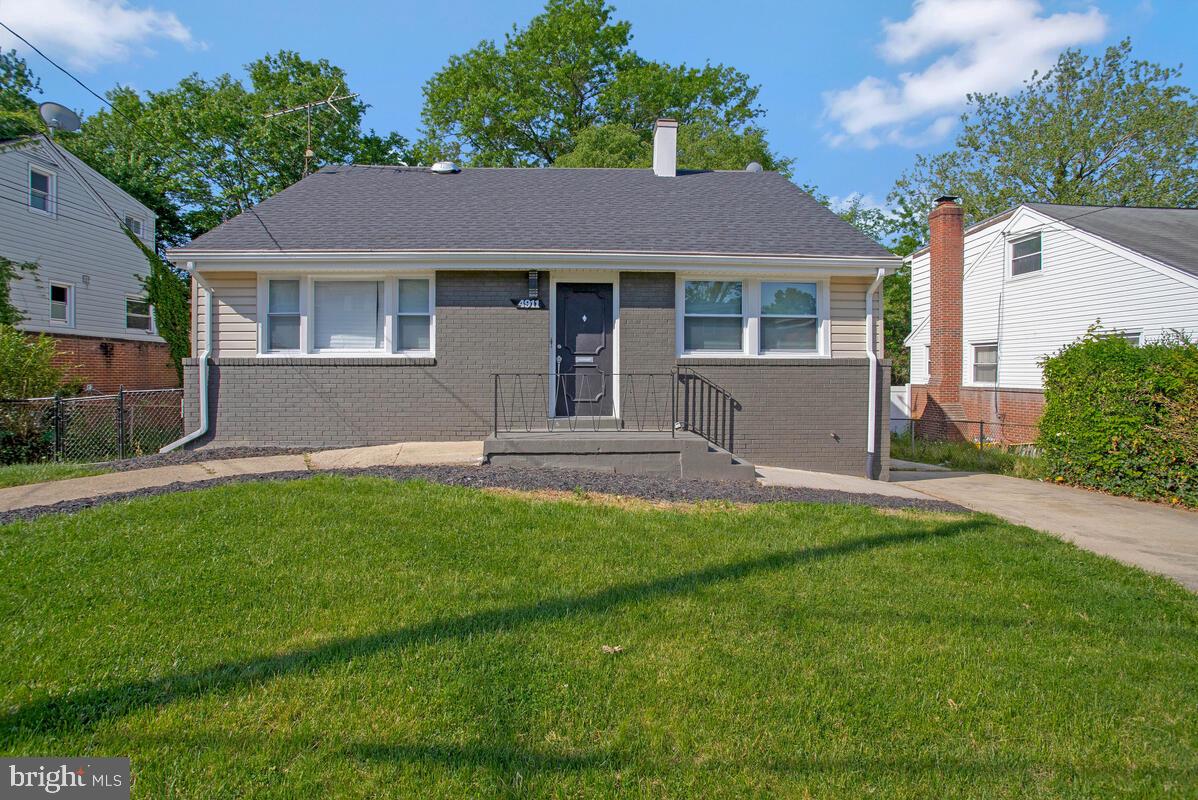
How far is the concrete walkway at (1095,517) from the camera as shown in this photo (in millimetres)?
5777

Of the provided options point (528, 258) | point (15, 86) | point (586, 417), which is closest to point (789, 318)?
point (586, 417)

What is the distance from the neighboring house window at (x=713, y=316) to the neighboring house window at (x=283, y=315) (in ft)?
18.9

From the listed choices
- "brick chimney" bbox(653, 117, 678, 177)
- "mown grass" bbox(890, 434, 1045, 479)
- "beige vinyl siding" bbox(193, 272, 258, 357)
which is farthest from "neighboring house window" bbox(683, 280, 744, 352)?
"beige vinyl siding" bbox(193, 272, 258, 357)

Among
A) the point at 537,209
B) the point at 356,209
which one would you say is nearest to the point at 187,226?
the point at 356,209

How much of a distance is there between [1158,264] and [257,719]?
56.5ft

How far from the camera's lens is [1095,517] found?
7.45 meters

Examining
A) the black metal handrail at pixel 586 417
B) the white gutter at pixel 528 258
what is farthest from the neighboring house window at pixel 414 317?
the black metal handrail at pixel 586 417

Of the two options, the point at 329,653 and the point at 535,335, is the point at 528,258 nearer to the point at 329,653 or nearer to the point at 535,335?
the point at 535,335

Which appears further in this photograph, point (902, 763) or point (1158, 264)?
point (1158, 264)

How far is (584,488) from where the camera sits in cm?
677

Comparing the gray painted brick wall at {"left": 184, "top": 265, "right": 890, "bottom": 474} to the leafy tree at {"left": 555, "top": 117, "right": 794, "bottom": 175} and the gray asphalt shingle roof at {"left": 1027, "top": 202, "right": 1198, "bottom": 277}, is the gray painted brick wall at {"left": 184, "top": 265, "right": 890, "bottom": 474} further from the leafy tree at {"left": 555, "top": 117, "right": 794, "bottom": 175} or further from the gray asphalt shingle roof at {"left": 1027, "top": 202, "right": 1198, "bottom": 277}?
the leafy tree at {"left": 555, "top": 117, "right": 794, "bottom": 175}

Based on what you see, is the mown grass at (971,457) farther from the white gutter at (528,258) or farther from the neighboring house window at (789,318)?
the white gutter at (528,258)

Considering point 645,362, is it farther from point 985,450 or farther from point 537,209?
point 985,450
